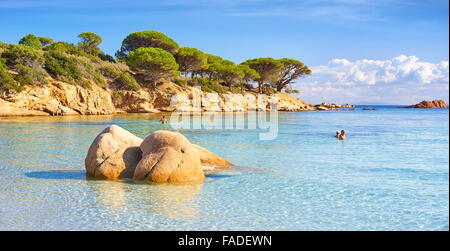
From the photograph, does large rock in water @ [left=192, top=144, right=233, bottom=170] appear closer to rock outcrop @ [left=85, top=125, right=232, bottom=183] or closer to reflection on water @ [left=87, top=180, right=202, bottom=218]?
rock outcrop @ [left=85, top=125, right=232, bottom=183]

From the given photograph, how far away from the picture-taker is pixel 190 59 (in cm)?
6725

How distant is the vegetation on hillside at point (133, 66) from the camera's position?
43781mm

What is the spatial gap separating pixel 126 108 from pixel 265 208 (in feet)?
158

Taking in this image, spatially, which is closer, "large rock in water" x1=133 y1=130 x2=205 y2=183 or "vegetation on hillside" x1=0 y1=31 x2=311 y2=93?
"large rock in water" x1=133 y1=130 x2=205 y2=183

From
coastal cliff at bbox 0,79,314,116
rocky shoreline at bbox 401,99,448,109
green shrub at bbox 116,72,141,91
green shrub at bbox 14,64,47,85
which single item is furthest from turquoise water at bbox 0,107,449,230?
rocky shoreline at bbox 401,99,448,109

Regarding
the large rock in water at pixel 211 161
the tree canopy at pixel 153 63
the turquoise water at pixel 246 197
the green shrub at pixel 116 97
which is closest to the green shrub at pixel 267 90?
the tree canopy at pixel 153 63

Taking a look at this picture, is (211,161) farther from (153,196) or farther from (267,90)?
(267,90)

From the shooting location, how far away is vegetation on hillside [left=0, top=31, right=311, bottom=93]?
1724 inches

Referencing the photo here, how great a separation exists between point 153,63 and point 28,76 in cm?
1965

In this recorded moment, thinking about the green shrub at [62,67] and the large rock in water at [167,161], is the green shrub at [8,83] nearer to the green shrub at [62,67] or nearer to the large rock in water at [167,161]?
the green shrub at [62,67]

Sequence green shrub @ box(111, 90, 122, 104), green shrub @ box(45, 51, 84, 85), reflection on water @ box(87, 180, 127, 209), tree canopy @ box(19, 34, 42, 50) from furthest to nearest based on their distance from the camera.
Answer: tree canopy @ box(19, 34, 42, 50), green shrub @ box(111, 90, 122, 104), green shrub @ box(45, 51, 84, 85), reflection on water @ box(87, 180, 127, 209)
